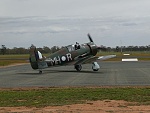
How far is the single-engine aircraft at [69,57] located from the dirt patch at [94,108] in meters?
20.2

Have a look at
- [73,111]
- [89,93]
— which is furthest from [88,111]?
[89,93]

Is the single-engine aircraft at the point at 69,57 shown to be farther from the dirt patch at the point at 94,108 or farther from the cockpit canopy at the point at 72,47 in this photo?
the dirt patch at the point at 94,108

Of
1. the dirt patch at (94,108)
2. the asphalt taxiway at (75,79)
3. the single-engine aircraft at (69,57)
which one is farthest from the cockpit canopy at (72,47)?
the dirt patch at (94,108)

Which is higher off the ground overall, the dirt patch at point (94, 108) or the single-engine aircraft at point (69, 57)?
the single-engine aircraft at point (69, 57)

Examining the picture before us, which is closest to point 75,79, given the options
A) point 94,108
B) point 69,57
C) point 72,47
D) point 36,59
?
point 36,59

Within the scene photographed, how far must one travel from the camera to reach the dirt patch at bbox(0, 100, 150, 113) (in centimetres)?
1045

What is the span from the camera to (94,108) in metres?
11.1

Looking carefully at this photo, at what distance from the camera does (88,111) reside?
34.2ft

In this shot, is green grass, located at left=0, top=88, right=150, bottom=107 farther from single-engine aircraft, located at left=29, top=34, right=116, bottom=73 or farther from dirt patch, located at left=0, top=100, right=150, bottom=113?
single-engine aircraft, located at left=29, top=34, right=116, bottom=73

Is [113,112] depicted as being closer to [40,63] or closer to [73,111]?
[73,111]

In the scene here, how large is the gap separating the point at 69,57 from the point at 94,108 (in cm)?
2339

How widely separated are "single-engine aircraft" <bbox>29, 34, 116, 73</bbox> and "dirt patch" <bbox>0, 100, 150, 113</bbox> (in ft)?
66.2

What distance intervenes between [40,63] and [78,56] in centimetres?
480

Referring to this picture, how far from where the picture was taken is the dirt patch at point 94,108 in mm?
10453
